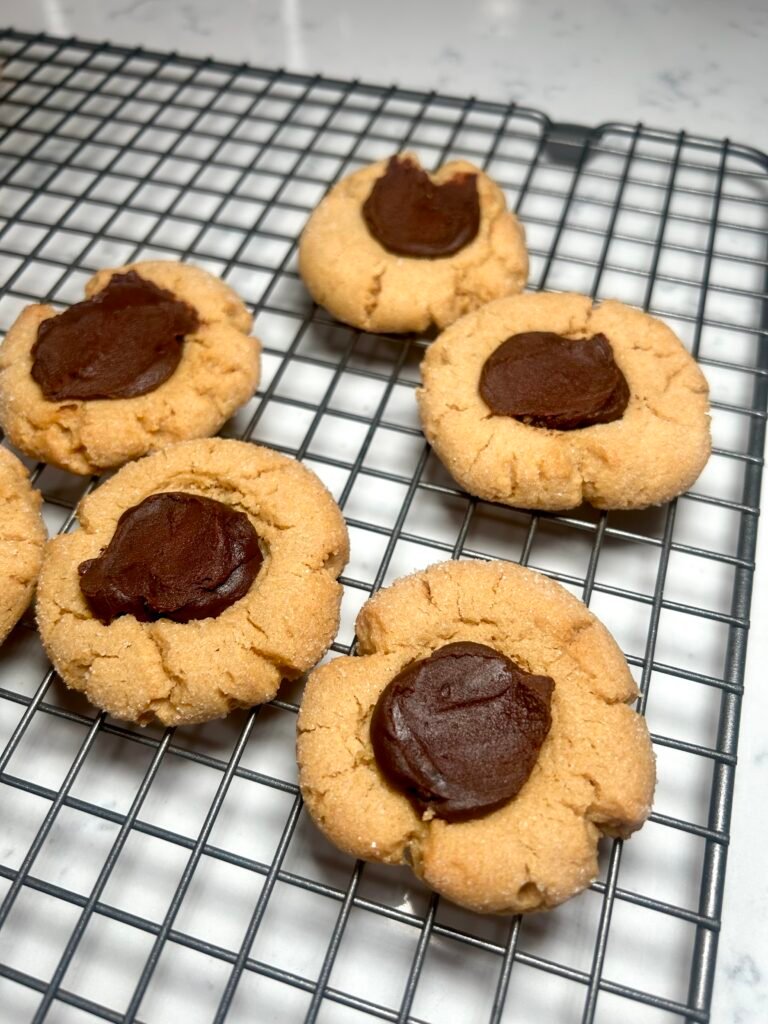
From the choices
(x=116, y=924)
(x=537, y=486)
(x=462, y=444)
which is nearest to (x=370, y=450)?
(x=462, y=444)

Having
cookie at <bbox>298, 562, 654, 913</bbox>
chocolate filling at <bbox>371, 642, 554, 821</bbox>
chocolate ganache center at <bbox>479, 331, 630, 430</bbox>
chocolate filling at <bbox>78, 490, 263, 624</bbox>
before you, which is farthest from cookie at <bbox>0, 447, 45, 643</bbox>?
chocolate ganache center at <bbox>479, 331, 630, 430</bbox>

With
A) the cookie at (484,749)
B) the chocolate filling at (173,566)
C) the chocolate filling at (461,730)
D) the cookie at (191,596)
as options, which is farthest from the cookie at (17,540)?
the chocolate filling at (461,730)

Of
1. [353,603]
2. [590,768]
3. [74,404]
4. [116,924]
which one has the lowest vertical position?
[116,924]

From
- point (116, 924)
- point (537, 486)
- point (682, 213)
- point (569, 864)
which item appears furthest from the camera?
point (682, 213)

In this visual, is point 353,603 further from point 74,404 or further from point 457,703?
point 74,404

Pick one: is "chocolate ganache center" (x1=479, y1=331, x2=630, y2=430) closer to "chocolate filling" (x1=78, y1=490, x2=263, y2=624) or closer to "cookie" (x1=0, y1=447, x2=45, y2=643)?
"chocolate filling" (x1=78, y1=490, x2=263, y2=624)

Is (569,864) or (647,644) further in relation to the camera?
(647,644)

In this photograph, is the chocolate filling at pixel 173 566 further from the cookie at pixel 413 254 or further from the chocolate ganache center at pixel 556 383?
the cookie at pixel 413 254
